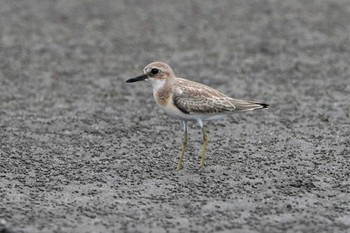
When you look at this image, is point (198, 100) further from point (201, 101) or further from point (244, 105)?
point (244, 105)

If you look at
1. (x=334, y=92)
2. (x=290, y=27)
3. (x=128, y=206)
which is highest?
(x=290, y=27)

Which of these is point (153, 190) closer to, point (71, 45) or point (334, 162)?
point (334, 162)

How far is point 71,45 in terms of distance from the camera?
14367 millimetres

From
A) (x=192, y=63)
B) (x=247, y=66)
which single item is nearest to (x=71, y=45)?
(x=192, y=63)

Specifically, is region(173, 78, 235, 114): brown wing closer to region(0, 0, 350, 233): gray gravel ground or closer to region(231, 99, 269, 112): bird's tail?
region(231, 99, 269, 112): bird's tail

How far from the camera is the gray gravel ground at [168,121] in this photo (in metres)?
7.57

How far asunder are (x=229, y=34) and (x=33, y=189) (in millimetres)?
7714

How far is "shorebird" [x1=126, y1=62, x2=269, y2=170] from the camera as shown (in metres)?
8.55

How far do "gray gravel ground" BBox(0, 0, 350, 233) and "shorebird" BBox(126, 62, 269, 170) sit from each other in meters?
0.62

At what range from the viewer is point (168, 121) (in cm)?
1066

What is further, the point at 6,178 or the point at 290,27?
the point at 290,27

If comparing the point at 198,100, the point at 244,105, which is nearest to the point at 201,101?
the point at 198,100

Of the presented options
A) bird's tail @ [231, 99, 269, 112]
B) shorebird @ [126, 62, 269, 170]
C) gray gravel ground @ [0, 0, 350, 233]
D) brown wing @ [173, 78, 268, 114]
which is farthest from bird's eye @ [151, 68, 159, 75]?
gray gravel ground @ [0, 0, 350, 233]

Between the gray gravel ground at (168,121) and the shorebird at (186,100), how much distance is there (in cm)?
62
